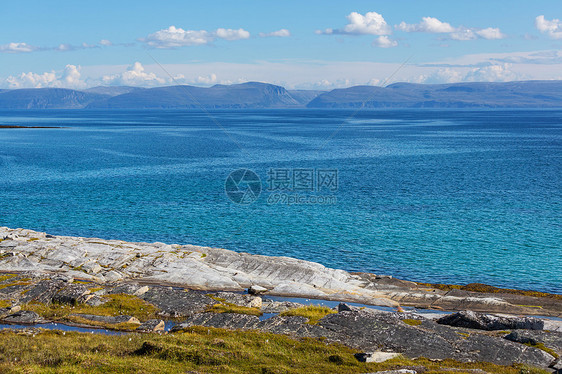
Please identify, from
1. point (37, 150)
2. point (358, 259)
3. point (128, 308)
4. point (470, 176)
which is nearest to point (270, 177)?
point (470, 176)

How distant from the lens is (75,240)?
6244 cm

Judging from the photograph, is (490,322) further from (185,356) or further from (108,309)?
(108,309)

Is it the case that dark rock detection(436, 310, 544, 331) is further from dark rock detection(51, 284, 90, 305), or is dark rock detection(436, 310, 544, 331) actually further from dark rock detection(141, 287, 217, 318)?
dark rock detection(51, 284, 90, 305)

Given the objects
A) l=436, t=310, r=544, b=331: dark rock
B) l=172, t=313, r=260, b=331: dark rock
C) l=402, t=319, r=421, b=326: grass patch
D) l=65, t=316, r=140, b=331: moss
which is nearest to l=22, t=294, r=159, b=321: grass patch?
l=65, t=316, r=140, b=331: moss

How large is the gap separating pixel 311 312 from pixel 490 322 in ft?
42.0

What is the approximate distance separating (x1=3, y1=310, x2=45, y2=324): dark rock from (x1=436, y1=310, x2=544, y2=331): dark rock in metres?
30.0

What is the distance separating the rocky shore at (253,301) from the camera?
111 feet

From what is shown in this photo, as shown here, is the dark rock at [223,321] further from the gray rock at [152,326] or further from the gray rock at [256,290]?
the gray rock at [256,290]

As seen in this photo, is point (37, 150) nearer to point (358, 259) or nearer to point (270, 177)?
point (270, 177)

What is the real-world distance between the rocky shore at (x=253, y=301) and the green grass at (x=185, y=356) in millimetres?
1561

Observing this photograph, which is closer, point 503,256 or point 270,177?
point 503,256

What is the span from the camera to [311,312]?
39.2 metres

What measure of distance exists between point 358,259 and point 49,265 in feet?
108

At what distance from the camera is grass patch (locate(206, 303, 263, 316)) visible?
40.4m
